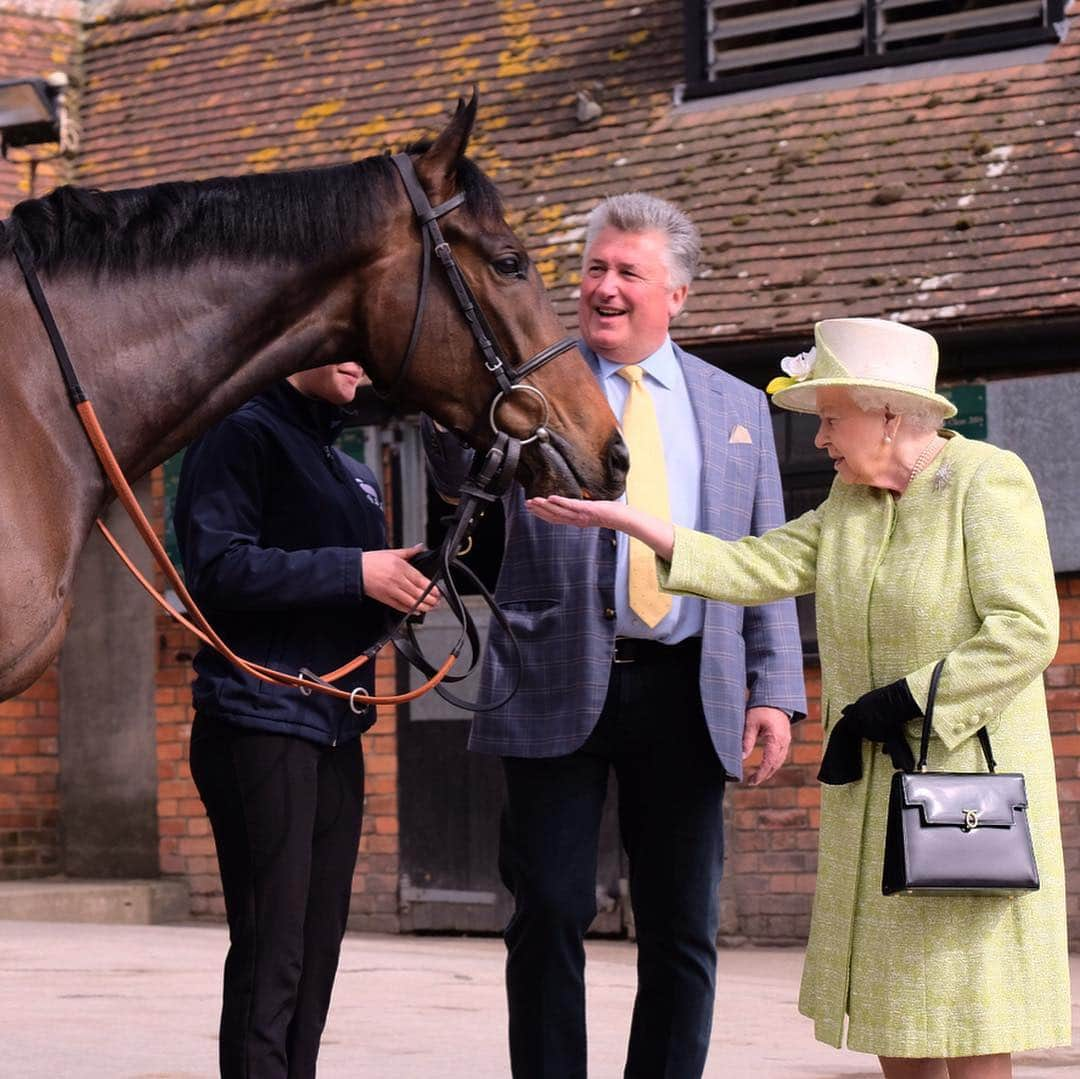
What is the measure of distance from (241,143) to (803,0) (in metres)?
3.40

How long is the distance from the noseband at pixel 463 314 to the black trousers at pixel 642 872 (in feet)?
2.74

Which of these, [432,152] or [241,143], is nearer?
[432,152]

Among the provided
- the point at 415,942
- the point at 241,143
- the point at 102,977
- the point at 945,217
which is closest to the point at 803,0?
the point at 945,217

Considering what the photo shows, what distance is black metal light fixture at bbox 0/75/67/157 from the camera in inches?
441

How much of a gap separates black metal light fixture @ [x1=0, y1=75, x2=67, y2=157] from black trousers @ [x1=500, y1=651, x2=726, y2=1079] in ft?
25.1

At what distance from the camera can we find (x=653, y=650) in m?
4.54

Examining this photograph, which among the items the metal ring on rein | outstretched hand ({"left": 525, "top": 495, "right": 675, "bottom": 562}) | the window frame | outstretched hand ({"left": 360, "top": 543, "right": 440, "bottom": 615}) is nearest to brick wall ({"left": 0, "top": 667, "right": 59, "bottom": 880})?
the window frame

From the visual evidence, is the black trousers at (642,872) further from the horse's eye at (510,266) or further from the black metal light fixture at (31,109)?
the black metal light fixture at (31,109)

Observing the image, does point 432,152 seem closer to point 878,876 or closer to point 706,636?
point 706,636

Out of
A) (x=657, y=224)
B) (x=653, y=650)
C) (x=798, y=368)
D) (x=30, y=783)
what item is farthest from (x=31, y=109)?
(x=798, y=368)

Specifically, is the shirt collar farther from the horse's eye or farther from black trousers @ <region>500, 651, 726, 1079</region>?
the horse's eye

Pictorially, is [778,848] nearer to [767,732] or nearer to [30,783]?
[30,783]

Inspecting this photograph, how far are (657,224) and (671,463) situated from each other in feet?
1.70

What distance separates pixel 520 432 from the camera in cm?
390
